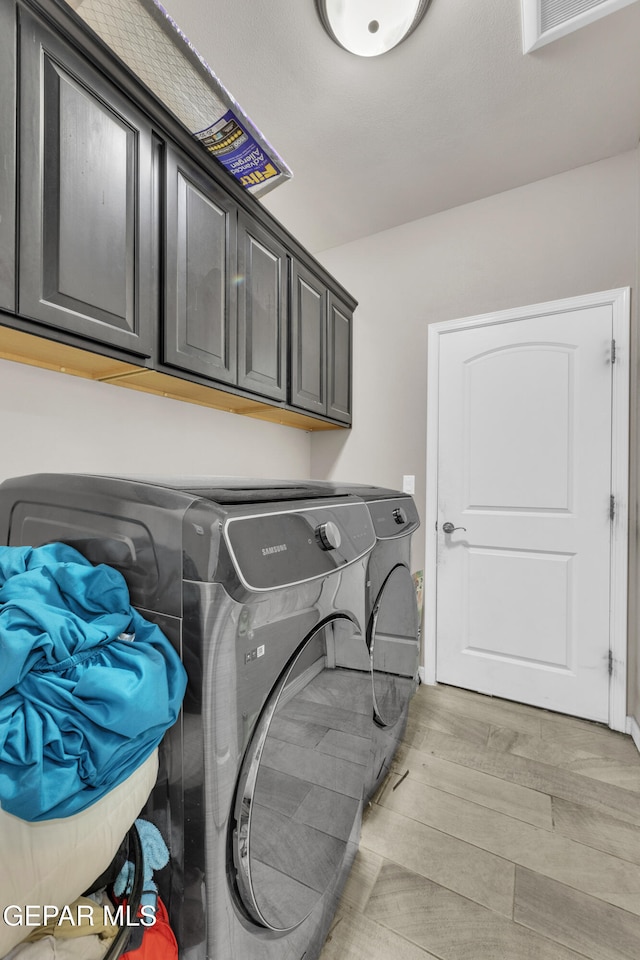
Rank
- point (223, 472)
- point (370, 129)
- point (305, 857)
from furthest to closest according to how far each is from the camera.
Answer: point (223, 472) → point (370, 129) → point (305, 857)

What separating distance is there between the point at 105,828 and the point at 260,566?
0.41 m

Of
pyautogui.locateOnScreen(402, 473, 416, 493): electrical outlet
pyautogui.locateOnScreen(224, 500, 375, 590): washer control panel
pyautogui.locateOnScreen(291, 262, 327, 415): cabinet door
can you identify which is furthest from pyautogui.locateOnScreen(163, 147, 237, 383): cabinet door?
pyautogui.locateOnScreen(402, 473, 416, 493): electrical outlet

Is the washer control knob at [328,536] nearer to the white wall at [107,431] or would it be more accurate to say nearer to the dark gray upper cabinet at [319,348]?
the white wall at [107,431]

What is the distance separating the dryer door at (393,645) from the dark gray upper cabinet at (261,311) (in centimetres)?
102

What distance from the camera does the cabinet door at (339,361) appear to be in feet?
8.16

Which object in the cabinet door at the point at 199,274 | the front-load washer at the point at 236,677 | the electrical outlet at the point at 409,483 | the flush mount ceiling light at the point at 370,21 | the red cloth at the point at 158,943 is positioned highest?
the flush mount ceiling light at the point at 370,21

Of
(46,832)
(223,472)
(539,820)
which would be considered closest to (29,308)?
(46,832)

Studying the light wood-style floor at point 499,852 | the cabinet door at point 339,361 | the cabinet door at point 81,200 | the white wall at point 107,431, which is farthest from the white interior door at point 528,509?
the cabinet door at point 81,200

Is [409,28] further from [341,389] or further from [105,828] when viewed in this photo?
[105,828]

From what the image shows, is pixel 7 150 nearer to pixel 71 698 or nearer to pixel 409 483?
pixel 71 698

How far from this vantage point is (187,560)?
2.24ft

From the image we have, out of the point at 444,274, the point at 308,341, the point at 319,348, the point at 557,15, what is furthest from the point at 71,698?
the point at 444,274

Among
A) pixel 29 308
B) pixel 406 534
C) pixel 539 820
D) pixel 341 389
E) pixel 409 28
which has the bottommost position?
pixel 539 820

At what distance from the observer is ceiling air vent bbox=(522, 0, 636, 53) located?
1.37 metres
